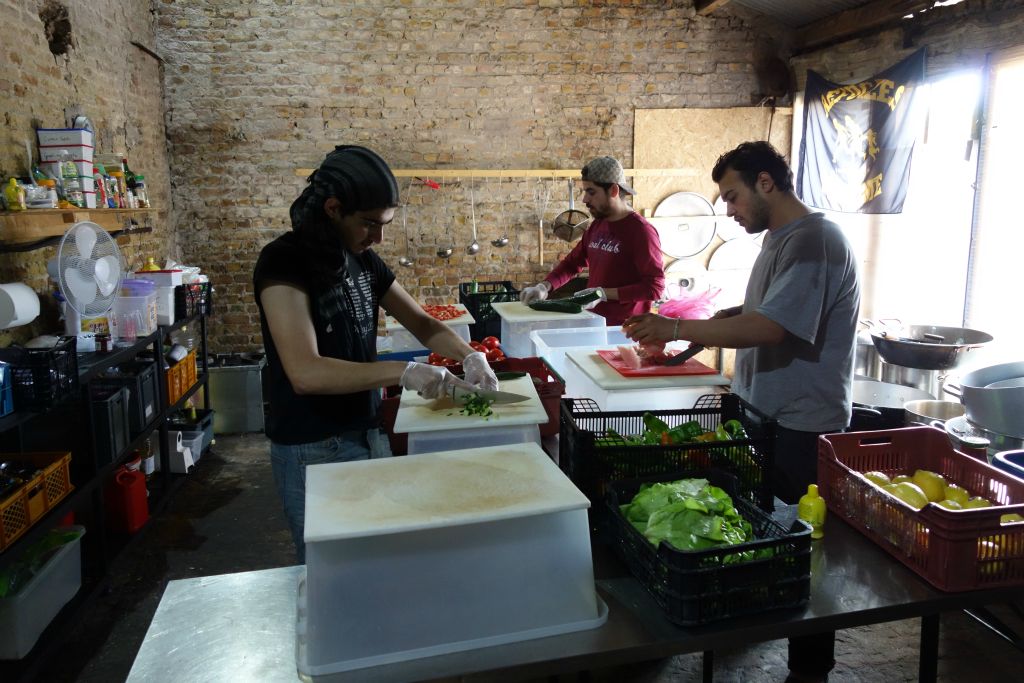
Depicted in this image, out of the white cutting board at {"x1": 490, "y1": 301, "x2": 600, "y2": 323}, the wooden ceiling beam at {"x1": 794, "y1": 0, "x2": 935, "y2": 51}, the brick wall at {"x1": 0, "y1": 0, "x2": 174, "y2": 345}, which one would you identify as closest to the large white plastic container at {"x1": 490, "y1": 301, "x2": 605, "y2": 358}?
the white cutting board at {"x1": 490, "y1": 301, "x2": 600, "y2": 323}

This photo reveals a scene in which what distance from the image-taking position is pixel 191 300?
5.11m

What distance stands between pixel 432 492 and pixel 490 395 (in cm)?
81

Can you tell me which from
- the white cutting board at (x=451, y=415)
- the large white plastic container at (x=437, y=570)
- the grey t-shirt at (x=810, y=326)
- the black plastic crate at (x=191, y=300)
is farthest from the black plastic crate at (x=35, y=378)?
the grey t-shirt at (x=810, y=326)

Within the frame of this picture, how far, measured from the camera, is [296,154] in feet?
21.6

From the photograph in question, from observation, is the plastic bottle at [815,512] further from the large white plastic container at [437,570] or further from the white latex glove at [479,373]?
the white latex glove at [479,373]

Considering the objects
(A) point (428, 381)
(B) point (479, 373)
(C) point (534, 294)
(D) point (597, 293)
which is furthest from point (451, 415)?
(C) point (534, 294)

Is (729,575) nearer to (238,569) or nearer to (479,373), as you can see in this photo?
(479,373)

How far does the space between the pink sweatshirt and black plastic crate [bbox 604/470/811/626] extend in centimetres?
277

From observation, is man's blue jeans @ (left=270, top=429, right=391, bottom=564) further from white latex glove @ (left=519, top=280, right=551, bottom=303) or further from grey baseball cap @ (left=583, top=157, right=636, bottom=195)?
grey baseball cap @ (left=583, top=157, right=636, bottom=195)

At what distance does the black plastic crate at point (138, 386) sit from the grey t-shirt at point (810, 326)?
3.32m

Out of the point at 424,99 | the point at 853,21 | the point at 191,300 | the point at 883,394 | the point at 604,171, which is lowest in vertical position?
the point at 883,394

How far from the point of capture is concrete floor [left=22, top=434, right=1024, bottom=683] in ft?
9.89

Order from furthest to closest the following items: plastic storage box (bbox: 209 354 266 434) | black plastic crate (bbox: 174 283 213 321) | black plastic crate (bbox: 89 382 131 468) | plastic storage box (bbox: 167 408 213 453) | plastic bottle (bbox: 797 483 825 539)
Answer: plastic storage box (bbox: 209 354 266 434)
plastic storage box (bbox: 167 408 213 453)
black plastic crate (bbox: 174 283 213 321)
black plastic crate (bbox: 89 382 131 468)
plastic bottle (bbox: 797 483 825 539)

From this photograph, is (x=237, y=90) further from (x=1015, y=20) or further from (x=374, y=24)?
(x=1015, y=20)
